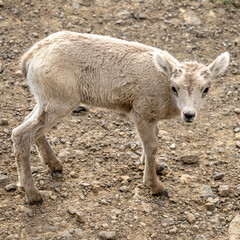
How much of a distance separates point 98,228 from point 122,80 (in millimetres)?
2918

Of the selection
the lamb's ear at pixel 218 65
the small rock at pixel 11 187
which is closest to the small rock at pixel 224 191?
the lamb's ear at pixel 218 65

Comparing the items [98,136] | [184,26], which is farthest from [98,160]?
[184,26]

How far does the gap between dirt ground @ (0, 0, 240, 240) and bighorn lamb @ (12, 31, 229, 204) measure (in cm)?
49

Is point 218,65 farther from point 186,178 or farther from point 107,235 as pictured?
point 107,235

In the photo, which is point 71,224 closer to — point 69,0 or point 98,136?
point 98,136

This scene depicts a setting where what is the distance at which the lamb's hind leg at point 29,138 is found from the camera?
27.9ft

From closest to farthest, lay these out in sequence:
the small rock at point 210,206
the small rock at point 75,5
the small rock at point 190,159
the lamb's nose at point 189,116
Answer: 1. the lamb's nose at point 189,116
2. the small rock at point 210,206
3. the small rock at point 190,159
4. the small rock at point 75,5

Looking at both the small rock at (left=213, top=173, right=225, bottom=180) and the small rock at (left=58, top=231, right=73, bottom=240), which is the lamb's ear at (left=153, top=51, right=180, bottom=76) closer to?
the small rock at (left=213, top=173, right=225, bottom=180)

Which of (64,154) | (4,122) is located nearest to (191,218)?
(64,154)

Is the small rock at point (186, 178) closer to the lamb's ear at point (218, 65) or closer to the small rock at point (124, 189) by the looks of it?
the small rock at point (124, 189)

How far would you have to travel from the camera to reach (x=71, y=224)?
27.1ft

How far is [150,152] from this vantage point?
916 cm

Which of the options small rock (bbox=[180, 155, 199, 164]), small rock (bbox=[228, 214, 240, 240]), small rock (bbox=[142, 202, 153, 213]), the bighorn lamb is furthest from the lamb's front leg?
small rock (bbox=[228, 214, 240, 240])

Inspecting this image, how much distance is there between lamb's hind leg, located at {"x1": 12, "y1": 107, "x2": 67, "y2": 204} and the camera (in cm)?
852
